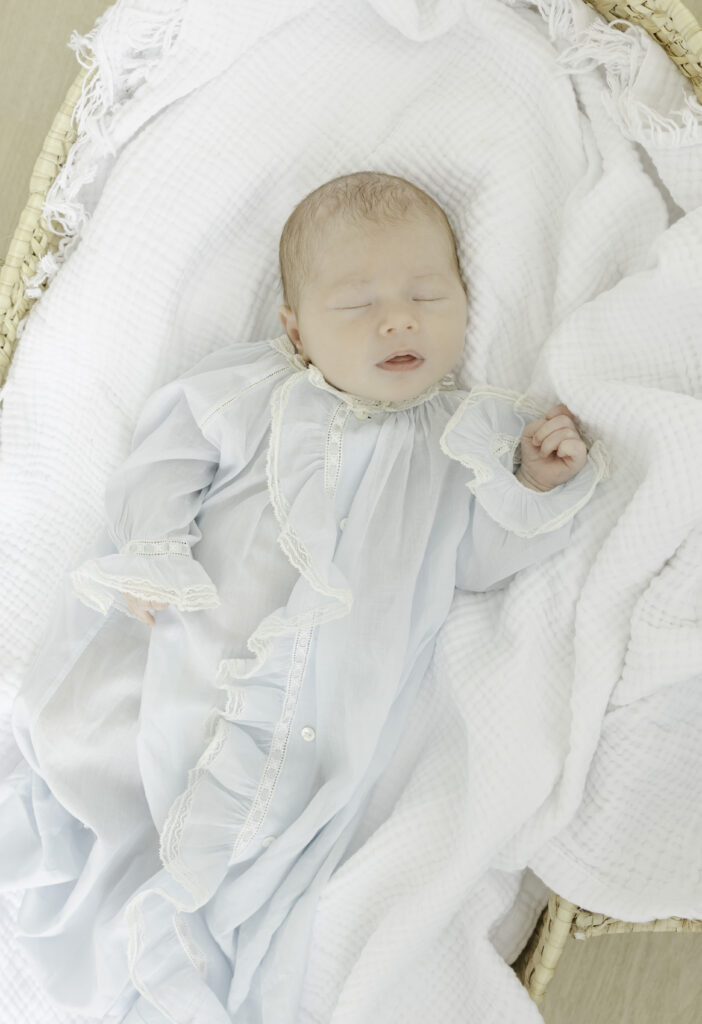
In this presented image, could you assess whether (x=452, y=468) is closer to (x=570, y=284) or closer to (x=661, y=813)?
(x=570, y=284)

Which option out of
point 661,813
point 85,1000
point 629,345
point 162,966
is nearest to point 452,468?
point 629,345

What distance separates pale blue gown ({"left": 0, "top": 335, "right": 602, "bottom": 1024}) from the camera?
129 cm

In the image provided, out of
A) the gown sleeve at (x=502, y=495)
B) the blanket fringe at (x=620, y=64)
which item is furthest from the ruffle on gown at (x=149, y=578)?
the blanket fringe at (x=620, y=64)

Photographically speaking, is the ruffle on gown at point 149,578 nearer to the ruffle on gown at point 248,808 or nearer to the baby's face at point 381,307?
the ruffle on gown at point 248,808

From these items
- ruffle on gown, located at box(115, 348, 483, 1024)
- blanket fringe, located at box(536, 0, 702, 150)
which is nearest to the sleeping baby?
ruffle on gown, located at box(115, 348, 483, 1024)

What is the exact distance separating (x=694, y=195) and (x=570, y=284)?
0.65 ft

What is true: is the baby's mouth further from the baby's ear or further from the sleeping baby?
the baby's ear

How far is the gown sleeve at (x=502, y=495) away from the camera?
1.30 metres

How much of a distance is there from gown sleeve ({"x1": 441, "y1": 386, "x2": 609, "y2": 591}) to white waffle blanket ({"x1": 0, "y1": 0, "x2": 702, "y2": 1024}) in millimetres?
37

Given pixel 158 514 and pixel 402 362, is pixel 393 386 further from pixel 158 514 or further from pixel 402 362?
pixel 158 514

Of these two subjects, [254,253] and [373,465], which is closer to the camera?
[373,465]

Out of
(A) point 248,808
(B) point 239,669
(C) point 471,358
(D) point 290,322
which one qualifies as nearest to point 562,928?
(A) point 248,808

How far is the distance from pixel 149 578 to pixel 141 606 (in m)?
0.07

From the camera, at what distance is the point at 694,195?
1.37 metres
